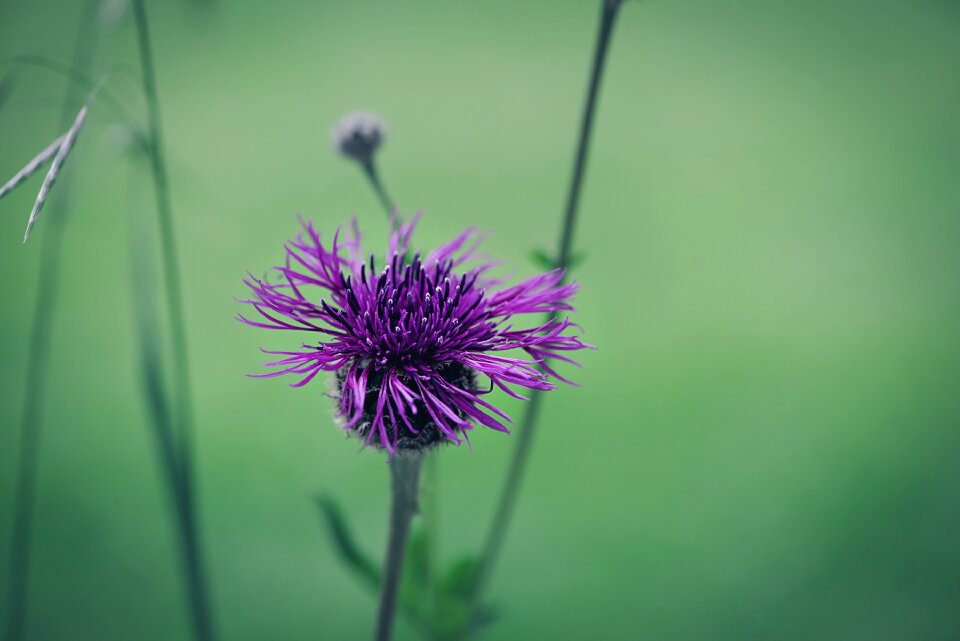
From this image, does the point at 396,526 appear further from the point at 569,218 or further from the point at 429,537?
the point at 569,218

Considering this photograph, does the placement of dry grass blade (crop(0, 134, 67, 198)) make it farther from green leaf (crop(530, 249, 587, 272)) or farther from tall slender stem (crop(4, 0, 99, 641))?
green leaf (crop(530, 249, 587, 272))

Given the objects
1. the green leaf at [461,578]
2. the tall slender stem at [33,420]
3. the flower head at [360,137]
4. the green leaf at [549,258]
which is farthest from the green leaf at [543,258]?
the tall slender stem at [33,420]

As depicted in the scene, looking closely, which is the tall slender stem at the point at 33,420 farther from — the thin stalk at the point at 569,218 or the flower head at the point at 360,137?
the thin stalk at the point at 569,218

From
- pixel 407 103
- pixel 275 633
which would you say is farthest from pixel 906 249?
pixel 275 633

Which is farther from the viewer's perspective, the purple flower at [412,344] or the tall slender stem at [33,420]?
the tall slender stem at [33,420]

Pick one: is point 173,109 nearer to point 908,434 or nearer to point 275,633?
point 275,633

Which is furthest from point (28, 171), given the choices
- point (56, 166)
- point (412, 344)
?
point (412, 344)
